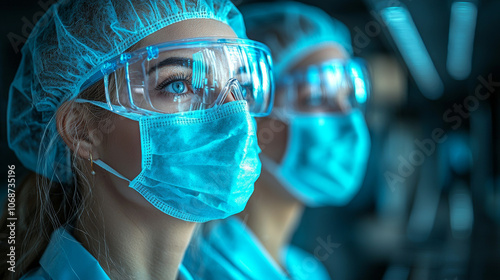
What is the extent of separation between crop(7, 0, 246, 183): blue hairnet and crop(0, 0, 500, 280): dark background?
2.13 m

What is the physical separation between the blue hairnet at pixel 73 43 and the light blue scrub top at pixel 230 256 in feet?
2.05

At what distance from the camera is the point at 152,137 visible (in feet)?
3.68

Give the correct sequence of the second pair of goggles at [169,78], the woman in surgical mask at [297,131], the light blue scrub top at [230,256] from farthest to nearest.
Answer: the woman in surgical mask at [297,131], the light blue scrub top at [230,256], the second pair of goggles at [169,78]

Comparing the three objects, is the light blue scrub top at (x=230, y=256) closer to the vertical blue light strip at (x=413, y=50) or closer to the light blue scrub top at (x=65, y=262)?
the light blue scrub top at (x=65, y=262)

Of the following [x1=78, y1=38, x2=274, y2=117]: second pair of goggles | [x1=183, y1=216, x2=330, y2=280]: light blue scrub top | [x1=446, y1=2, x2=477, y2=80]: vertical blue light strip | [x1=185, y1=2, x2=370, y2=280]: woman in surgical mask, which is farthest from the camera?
[x1=446, y1=2, x2=477, y2=80]: vertical blue light strip

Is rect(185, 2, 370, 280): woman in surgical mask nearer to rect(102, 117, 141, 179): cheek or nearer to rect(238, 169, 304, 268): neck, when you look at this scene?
rect(238, 169, 304, 268): neck

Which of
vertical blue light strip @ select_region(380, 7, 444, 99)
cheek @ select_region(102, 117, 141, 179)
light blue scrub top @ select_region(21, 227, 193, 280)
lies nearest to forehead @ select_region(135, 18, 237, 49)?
cheek @ select_region(102, 117, 141, 179)

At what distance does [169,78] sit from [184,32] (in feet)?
0.45

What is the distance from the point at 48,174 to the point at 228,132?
527 mm

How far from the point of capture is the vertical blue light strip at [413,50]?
2898mm

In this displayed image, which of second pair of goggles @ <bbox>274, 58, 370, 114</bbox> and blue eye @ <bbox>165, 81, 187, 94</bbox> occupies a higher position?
blue eye @ <bbox>165, 81, 187, 94</bbox>

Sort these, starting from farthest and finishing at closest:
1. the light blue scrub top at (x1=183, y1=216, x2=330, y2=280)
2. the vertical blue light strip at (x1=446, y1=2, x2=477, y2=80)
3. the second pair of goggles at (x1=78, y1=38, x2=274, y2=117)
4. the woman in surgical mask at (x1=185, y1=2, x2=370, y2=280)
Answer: the vertical blue light strip at (x1=446, y1=2, x2=477, y2=80), the woman in surgical mask at (x1=185, y1=2, x2=370, y2=280), the light blue scrub top at (x1=183, y1=216, x2=330, y2=280), the second pair of goggles at (x1=78, y1=38, x2=274, y2=117)

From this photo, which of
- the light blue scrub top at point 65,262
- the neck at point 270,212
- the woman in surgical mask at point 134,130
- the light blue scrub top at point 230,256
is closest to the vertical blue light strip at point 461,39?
the neck at point 270,212

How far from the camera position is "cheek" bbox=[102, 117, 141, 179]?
1.14 m
